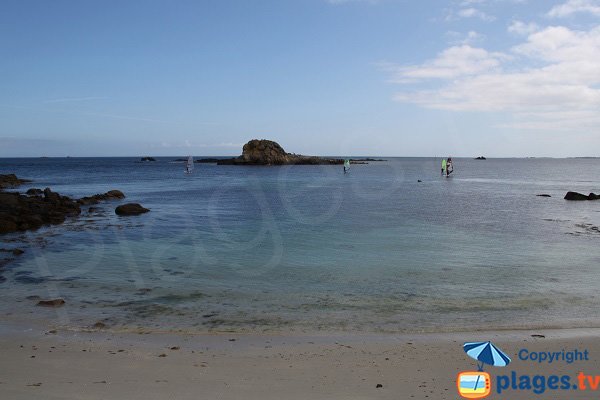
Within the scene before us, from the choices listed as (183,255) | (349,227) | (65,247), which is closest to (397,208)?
(349,227)

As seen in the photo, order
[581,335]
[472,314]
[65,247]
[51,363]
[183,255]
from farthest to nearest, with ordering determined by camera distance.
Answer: [65,247] → [183,255] → [472,314] → [581,335] → [51,363]

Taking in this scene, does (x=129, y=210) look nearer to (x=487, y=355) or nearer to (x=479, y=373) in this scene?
(x=487, y=355)

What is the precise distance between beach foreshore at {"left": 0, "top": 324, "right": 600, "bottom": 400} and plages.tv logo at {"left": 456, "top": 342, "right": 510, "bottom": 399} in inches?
3.9

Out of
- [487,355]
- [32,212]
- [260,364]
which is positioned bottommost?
[260,364]

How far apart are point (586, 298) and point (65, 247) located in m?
17.9

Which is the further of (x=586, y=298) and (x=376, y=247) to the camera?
(x=376, y=247)

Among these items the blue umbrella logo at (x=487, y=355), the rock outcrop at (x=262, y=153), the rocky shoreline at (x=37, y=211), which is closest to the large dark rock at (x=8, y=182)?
the rocky shoreline at (x=37, y=211)

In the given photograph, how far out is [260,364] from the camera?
7332 millimetres

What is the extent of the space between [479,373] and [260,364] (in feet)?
11.0

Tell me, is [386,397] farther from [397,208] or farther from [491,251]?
[397,208]

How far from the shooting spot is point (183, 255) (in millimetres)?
17062

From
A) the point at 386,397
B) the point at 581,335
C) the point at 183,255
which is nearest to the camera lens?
the point at 386,397

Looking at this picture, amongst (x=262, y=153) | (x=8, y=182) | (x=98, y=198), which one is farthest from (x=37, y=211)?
(x=262, y=153)

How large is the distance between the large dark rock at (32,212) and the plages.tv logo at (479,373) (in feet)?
73.7
